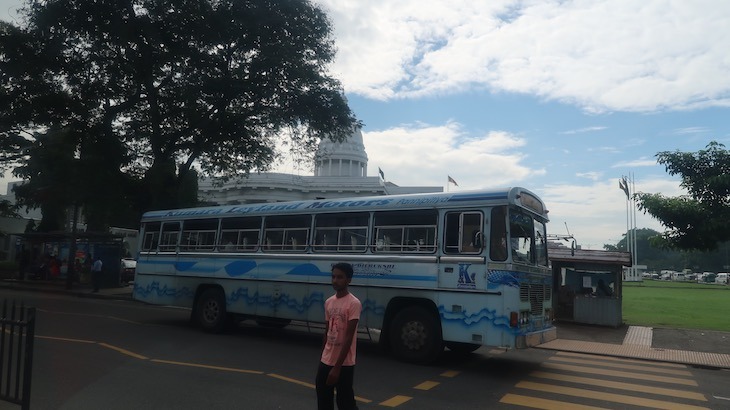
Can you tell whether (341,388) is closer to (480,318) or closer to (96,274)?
(480,318)

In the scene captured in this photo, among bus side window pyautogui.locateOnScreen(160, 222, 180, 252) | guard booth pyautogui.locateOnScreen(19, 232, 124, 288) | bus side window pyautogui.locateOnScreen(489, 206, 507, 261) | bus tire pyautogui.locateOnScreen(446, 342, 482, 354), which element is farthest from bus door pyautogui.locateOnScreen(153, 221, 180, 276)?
guard booth pyautogui.locateOnScreen(19, 232, 124, 288)

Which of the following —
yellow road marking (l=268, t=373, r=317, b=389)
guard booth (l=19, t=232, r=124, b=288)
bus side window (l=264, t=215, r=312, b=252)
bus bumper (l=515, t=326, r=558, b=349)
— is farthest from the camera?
guard booth (l=19, t=232, r=124, b=288)

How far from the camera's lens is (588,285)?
59.2ft

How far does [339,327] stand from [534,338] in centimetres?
575

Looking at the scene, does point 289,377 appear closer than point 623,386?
Yes

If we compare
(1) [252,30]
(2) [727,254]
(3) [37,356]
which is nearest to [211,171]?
(1) [252,30]

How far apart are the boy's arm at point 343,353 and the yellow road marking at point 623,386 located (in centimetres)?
580

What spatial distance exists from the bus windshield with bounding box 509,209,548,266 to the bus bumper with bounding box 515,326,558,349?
122 cm

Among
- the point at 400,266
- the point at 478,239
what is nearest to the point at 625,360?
the point at 478,239

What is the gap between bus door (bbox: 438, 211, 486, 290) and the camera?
9.33m

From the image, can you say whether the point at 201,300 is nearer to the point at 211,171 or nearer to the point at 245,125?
the point at 245,125

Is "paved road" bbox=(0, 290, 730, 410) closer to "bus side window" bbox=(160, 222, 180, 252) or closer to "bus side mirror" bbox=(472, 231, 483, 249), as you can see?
"bus side mirror" bbox=(472, 231, 483, 249)

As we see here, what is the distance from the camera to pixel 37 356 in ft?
31.4

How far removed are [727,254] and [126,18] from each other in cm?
11858
